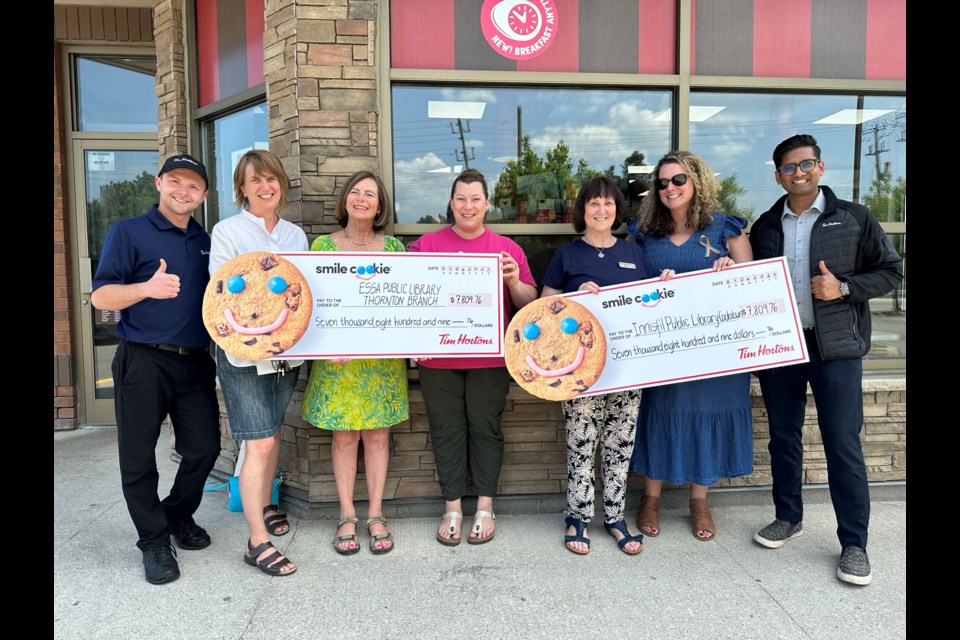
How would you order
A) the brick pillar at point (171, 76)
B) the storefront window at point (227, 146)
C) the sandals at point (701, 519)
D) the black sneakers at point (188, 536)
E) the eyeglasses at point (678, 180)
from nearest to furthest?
1. the eyeglasses at point (678, 180)
2. the black sneakers at point (188, 536)
3. the sandals at point (701, 519)
4. the storefront window at point (227, 146)
5. the brick pillar at point (171, 76)

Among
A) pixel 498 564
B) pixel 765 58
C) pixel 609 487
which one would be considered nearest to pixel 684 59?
pixel 765 58

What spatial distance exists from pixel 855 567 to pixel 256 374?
296cm

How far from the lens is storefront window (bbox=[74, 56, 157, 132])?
16.2 feet

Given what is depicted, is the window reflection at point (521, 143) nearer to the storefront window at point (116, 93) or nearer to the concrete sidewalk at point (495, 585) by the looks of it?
the concrete sidewalk at point (495, 585)

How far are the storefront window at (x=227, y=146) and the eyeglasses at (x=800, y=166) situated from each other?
309 cm

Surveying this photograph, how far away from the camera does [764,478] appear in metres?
3.49

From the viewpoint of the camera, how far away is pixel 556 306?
2576 mm

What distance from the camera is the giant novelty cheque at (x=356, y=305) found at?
8.00 feet

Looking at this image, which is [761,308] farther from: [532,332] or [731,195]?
[731,195]

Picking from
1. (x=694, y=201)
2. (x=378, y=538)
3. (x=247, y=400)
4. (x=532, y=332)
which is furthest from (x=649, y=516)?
(x=247, y=400)

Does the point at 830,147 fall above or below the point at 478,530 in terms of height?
above

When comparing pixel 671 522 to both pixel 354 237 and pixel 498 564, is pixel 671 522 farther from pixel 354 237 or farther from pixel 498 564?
pixel 354 237

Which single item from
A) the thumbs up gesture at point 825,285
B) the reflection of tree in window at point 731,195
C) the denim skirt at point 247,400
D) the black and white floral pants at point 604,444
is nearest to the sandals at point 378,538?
the denim skirt at point 247,400

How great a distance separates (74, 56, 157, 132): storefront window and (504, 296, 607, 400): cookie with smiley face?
435 centimetres
